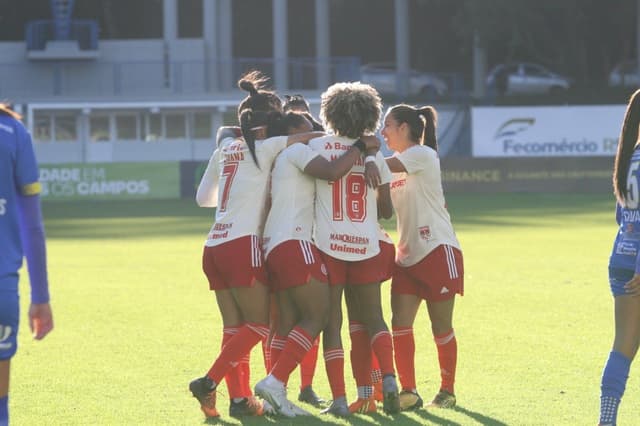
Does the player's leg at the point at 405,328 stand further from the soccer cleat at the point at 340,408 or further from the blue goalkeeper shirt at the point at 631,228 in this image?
the blue goalkeeper shirt at the point at 631,228

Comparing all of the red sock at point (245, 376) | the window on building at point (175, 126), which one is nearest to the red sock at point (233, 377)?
the red sock at point (245, 376)

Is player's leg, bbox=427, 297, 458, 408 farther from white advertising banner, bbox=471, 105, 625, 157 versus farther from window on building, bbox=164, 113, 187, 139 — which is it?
window on building, bbox=164, 113, 187, 139

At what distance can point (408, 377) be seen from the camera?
318 inches

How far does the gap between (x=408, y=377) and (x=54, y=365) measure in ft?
10.8

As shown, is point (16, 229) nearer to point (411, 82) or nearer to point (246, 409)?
point (246, 409)

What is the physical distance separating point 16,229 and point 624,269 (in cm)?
299

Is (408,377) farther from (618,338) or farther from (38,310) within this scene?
(38,310)

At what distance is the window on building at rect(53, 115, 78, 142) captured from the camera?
147 ft

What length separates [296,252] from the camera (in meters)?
7.52

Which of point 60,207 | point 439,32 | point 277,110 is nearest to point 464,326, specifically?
point 277,110

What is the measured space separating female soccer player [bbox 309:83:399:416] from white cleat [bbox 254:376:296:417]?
0.35 meters

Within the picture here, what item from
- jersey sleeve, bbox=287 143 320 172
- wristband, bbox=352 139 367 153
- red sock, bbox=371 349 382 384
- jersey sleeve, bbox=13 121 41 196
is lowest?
red sock, bbox=371 349 382 384

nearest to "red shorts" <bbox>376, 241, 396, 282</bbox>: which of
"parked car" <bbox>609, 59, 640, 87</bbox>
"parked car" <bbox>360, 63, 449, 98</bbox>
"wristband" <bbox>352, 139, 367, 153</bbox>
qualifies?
"wristband" <bbox>352, 139, 367, 153</bbox>

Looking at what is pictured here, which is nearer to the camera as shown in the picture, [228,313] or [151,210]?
[228,313]
